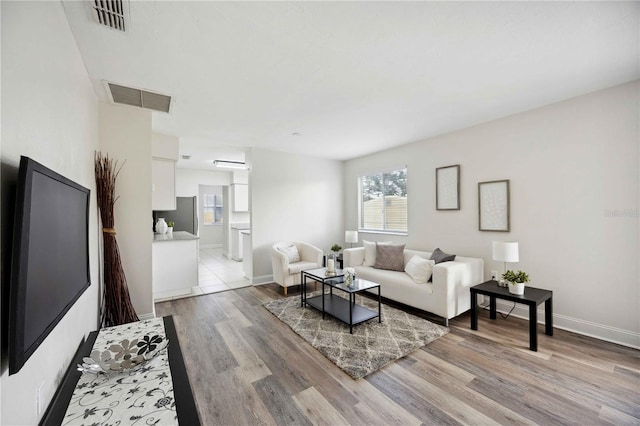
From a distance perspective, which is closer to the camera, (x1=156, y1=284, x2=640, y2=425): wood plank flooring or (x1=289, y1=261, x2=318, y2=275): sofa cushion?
(x1=156, y1=284, x2=640, y2=425): wood plank flooring

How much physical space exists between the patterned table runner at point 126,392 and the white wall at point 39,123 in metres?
0.15

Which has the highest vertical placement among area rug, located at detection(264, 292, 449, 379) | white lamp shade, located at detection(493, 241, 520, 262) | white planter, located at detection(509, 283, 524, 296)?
white lamp shade, located at detection(493, 241, 520, 262)

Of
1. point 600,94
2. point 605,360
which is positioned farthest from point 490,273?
point 600,94

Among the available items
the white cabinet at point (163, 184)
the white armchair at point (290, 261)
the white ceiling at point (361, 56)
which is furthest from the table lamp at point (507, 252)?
the white cabinet at point (163, 184)

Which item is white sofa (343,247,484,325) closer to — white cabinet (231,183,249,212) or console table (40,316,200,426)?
console table (40,316,200,426)

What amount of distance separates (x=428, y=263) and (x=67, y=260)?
347 centimetres

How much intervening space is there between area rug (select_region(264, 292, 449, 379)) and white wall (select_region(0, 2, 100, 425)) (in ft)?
6.36

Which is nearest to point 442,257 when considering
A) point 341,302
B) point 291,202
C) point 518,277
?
point 518,277

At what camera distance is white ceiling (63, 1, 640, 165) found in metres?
1.68

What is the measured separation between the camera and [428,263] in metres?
3.46

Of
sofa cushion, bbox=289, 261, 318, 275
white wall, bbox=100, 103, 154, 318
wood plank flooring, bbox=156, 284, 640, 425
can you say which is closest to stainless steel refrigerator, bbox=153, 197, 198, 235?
sofa cushion, bbox=289, 261, 318, 275

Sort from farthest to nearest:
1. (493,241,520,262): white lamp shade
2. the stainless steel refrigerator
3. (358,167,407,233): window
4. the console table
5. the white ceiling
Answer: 1. the stainless steel refrigerator
2. (358,167,407,233): window
3. (493,241,520,262): white lamp shade
4. the white ceiling
5. the console table

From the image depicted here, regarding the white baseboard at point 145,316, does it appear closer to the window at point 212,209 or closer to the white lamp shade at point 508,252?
the white lamp shade at point 508,252

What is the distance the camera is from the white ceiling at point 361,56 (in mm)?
1677
